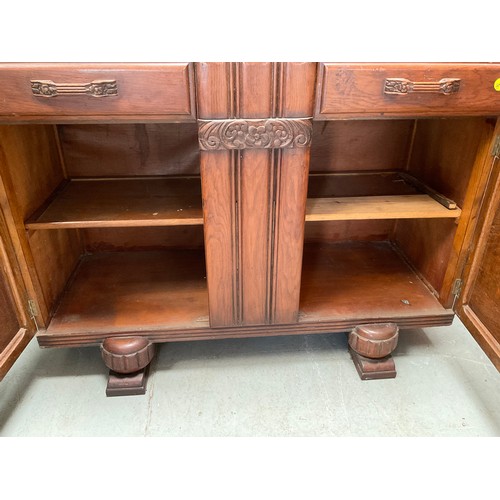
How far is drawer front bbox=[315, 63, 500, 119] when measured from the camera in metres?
0.89

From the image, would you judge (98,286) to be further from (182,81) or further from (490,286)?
(490,286)

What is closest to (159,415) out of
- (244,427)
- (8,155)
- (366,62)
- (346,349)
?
(244,427)

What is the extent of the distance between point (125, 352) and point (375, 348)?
0.68 meters

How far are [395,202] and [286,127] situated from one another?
1.49 ft

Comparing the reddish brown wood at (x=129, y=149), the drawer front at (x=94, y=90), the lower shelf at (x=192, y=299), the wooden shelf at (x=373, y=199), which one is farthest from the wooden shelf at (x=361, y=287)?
the drawer front at (x=94, y=90)

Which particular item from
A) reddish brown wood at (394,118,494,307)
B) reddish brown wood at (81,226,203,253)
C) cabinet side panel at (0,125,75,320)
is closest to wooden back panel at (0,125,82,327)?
cabinet side panel at (0,125,75,320)

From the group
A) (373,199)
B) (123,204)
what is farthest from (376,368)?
(123,204)

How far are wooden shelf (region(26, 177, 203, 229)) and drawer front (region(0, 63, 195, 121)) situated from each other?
275mm

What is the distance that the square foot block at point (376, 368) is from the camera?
122 cm

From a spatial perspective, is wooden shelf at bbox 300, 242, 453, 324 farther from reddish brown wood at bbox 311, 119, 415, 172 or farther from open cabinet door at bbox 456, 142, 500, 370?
reddish brown wood at bbox 311, 119, 415, 172

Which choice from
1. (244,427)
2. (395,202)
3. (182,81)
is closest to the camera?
(182,81)

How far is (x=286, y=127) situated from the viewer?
2.99ft

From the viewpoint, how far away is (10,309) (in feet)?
3.33

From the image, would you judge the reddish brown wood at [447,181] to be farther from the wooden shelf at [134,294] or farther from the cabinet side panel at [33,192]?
the cabinet side panel at [33,192]
